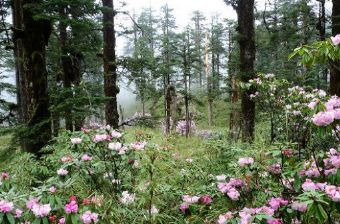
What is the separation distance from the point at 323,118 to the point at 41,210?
2023 mm

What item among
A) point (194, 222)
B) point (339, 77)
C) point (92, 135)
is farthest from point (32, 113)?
point (339, 77)

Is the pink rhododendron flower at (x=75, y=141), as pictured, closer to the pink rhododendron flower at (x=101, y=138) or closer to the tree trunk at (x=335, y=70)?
the pink rhododendron flower at (x=101, y=138)

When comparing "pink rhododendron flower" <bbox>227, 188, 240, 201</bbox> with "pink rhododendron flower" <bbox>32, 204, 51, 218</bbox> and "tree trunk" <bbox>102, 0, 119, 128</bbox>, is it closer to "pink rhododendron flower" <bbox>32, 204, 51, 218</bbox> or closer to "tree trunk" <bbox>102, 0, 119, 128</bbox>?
"pink rhododendron flower" <bbox>32, 204, 51, 218</bbox>

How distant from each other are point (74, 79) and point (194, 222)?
8842 mm

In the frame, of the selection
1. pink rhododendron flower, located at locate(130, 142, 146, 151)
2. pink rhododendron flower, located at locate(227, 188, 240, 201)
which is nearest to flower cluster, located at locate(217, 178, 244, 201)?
pink rhododendron flower, located at locate(227, 188, 240, 201)

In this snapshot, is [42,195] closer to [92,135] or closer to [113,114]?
[92,135]

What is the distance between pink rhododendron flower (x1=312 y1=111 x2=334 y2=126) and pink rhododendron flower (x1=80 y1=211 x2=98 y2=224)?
5.51 feet

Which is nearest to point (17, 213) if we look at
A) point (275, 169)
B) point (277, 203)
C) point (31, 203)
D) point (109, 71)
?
point (31, 203)

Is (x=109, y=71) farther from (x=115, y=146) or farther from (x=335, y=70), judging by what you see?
(x=115, y=146)

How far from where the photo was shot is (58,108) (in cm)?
615

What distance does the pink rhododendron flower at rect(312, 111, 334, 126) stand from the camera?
2.41 meters

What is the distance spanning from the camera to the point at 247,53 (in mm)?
9070

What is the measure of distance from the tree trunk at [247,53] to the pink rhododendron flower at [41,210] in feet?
22.1

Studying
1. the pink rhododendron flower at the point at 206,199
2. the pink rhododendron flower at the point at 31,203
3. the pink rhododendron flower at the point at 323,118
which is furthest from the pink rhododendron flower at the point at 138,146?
the pink rhododendron flower at the point at 323,118
